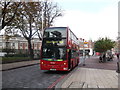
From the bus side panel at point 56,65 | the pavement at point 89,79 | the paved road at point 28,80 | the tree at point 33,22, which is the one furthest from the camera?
the tree at point 33,22

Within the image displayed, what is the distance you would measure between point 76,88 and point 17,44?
68616mm

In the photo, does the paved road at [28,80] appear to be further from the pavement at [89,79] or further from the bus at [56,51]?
the bus at [56,51]

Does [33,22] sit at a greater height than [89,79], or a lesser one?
greater

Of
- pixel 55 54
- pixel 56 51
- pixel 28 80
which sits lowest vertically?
pixel 28 80

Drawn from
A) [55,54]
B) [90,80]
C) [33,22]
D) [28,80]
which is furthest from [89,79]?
[33,22]

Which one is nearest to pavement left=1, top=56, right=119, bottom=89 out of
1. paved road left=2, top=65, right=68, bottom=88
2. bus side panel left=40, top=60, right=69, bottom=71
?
bus side panel left=40, top=60, right=69, bottom=71

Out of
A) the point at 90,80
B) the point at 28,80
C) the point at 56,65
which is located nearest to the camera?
the point at 90,80

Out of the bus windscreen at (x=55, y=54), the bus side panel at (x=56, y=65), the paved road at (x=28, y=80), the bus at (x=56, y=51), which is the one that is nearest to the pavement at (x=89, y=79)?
the bus side panel at (x=56, y=65)

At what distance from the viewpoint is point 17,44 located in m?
73.2

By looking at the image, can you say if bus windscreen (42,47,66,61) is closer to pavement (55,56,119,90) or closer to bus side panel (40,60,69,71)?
bus side panel (40,60,69,71)

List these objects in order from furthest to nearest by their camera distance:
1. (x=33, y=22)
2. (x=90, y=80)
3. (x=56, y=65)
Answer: (x=33, y=22) → (x=56, y=65) → (x=90, y=80)

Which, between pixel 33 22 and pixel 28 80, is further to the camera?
pixel 33 22

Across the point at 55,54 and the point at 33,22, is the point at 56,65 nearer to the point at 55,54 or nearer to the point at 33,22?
the point at 55,54

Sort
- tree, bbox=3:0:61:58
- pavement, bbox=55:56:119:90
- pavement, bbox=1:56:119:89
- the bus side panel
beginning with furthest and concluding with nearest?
tree, bbox=3:0:61:58 → the bus side panel → pavement, bbox=1:56:119:89 → pavement, bbox=55:56:119:90
